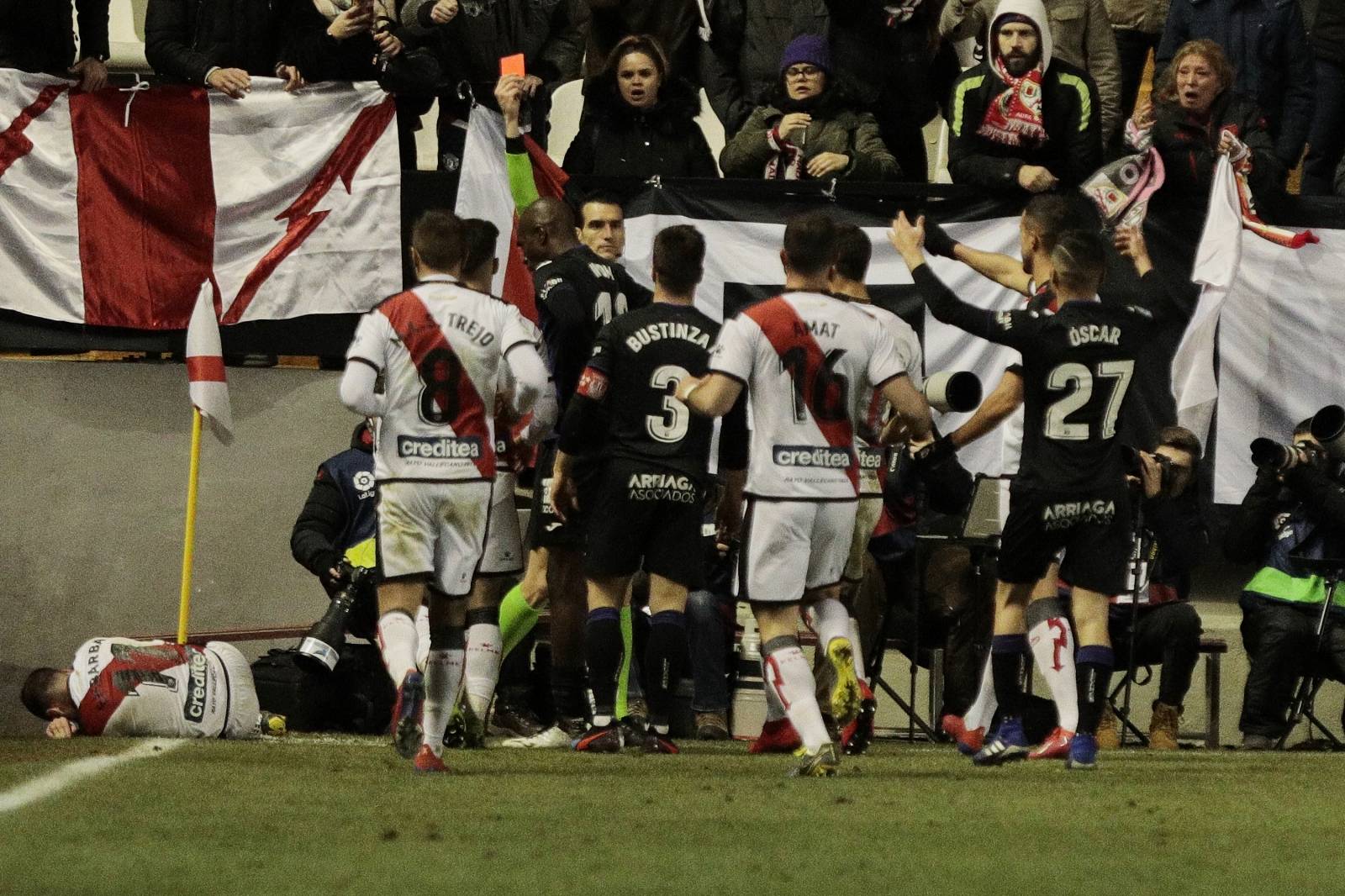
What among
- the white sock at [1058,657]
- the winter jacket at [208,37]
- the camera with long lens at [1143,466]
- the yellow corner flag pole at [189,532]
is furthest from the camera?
the winter jacket at [208,37]

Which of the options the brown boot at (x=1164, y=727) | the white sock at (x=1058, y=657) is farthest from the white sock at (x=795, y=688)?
the brown boot at (x=1164, y=727)

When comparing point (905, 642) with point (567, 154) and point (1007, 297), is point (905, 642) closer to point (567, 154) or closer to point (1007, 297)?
point (1007, 297)

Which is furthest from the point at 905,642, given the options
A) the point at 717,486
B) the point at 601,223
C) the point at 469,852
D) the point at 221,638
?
the point at 469,852

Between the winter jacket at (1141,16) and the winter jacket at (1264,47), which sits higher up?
the winter jacket at (1141,16)

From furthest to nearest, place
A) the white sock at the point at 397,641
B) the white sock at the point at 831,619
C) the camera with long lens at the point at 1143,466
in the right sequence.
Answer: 1. the camera with long lens at the point at 1143,466
2. the white sock at the point at 831,619
3. the white sock at the point at 397,641

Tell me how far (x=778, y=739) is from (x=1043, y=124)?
4208 millimetres

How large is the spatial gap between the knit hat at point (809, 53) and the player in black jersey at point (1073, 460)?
11.7 feet

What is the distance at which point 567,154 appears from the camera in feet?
41.4

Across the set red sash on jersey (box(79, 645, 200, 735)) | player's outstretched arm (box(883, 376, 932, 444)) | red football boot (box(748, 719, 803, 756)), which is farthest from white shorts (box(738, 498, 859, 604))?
→ red sash on jersey (box(79, 645, 200, 735))

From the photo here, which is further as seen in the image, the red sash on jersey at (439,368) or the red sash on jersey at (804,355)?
the red sash on jersey at (804,355)

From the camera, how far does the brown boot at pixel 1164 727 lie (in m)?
11.2

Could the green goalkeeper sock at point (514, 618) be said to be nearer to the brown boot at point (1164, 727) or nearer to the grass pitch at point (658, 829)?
the grass pitch at point (658, 829)

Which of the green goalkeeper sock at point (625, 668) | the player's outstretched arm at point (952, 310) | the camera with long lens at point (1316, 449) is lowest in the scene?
the green goalkeeper sock at point (625, 668)

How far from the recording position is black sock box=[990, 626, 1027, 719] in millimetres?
8805
